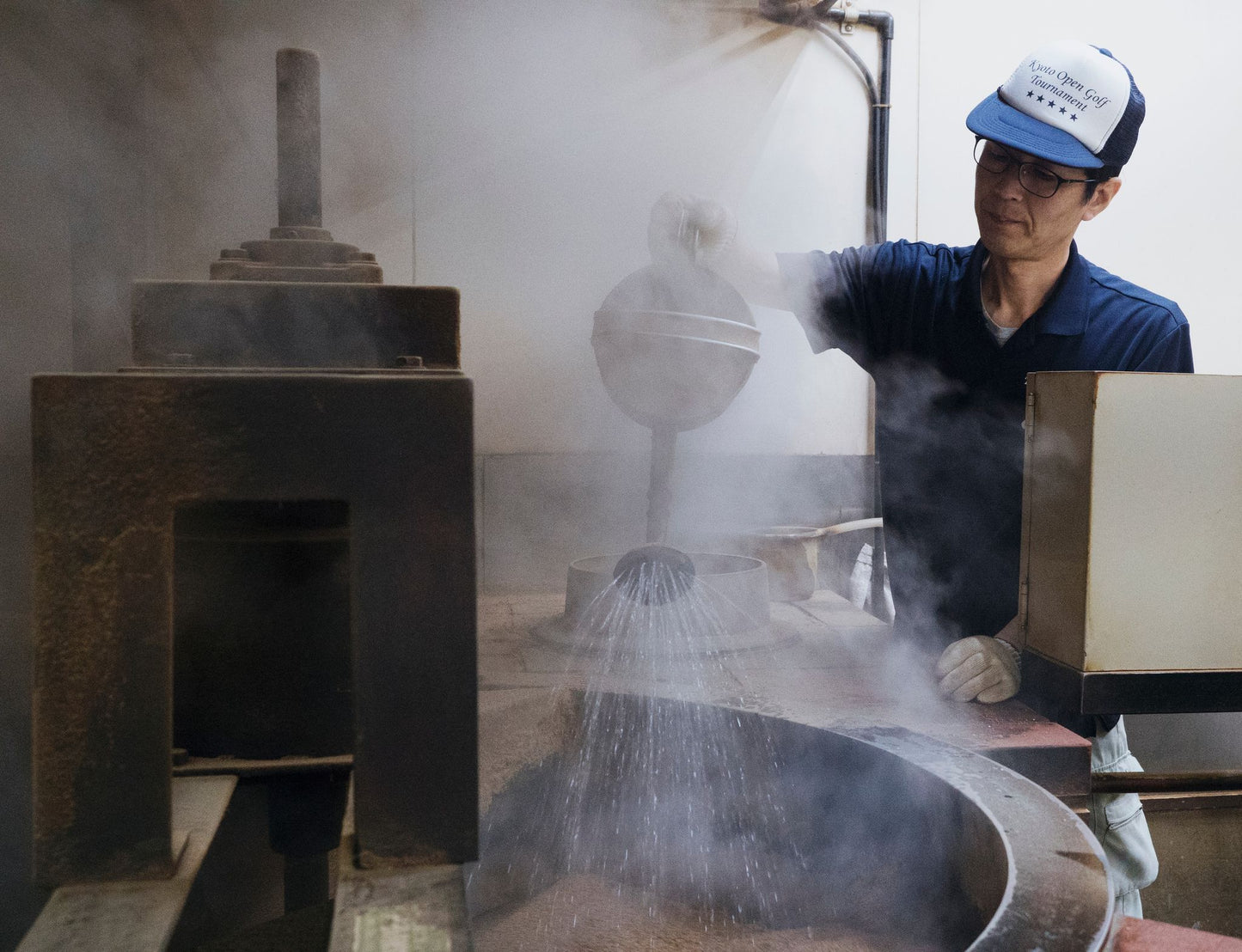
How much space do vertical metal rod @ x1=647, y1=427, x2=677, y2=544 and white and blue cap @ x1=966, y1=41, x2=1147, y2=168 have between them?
1.06 metres

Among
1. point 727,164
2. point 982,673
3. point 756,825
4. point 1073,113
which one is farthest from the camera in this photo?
point 727,164

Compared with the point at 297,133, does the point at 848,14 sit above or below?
above

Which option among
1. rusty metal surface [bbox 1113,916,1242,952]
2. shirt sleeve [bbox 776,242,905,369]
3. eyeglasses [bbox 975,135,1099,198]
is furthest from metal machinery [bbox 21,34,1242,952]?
shirt sleeve [bbox 776,242,905,369]

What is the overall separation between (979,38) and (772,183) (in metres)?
0.87

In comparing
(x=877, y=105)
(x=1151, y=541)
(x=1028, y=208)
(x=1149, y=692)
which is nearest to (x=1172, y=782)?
(x=1149, y=692)

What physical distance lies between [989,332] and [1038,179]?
36 cm

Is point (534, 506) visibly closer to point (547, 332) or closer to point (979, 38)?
point (547, 332)

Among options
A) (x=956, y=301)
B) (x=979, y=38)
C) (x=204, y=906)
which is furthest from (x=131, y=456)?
(x=979, y=38)

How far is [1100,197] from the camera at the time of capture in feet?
7.16

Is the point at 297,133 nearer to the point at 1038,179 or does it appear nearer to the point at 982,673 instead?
the point at 982,673

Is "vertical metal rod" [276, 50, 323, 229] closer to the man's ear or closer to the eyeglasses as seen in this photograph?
the eyeglasses

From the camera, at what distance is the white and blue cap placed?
2.05 m

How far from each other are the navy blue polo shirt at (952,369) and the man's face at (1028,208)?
0.12 meters

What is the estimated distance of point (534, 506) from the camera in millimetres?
2998
